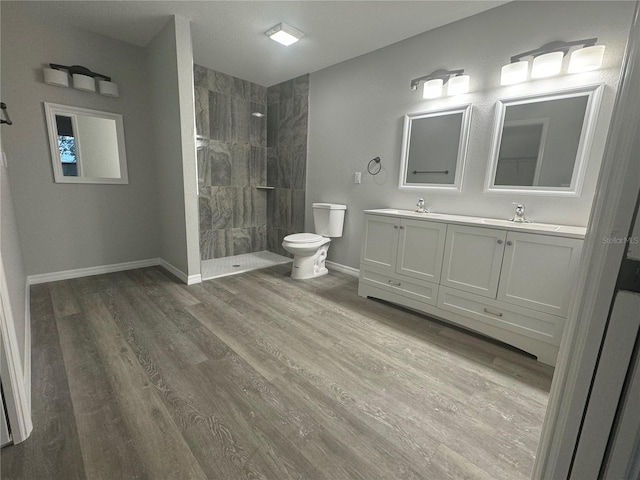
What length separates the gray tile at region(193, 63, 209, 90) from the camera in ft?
10.8

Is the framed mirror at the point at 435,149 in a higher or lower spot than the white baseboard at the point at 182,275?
higher

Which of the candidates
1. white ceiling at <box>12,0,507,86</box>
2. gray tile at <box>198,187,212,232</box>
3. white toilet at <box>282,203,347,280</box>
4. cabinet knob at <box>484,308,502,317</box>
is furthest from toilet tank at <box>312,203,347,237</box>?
cabinet knob at <box>484,308,502,317</box>

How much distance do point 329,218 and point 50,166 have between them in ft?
9.06

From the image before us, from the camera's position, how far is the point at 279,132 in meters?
3.91

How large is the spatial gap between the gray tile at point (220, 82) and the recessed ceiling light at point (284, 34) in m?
1.21

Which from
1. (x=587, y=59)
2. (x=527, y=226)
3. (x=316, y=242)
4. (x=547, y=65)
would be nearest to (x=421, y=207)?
(x=527, y=226)

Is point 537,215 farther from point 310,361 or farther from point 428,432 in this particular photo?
point 310,361

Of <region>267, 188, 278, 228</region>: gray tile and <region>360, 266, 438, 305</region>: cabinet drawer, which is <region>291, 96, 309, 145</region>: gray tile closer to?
<region>267, 188, 278, 228</region>: gray tile

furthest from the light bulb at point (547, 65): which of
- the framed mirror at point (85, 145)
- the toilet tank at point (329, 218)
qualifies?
the framed mirror at point (85, 145)

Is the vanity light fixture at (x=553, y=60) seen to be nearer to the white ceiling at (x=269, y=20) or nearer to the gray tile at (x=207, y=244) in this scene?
the white ceiling at (x=269, y=20)

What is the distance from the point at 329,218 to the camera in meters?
3.17

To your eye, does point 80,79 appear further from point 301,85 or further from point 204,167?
point 301,85

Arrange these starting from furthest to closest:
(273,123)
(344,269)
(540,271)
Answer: (273,123), (344,269), (540,271)

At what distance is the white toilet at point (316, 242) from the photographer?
2982 millimetres
